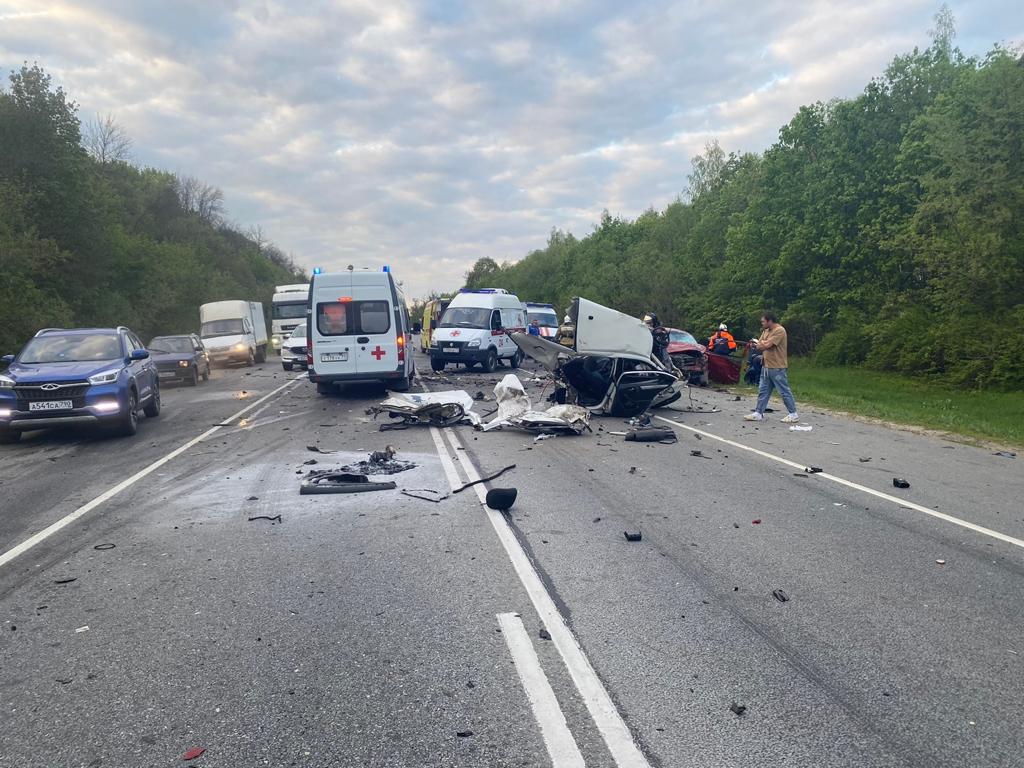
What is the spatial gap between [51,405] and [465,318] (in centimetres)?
1585

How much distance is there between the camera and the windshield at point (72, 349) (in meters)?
12.7

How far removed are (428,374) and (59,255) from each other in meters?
17.9

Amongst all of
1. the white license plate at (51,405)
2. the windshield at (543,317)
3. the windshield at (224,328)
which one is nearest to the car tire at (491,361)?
the windshield at (543,317)

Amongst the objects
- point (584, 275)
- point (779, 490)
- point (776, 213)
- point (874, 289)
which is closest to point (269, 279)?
point (584, 275)

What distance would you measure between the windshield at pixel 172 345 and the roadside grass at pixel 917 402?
1791 centimetres

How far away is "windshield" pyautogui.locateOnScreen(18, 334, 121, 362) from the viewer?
499 inches

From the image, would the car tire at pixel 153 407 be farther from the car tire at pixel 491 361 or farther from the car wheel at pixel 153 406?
the car tire at pixel 491 361

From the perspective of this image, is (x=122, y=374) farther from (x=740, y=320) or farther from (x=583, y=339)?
(x=740, y=320)

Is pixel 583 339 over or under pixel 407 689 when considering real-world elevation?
over

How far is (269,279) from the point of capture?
115625mm

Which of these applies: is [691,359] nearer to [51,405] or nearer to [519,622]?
[51,405]

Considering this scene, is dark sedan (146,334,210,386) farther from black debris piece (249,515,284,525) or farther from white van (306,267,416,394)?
black debris piece (249,515,284,525)

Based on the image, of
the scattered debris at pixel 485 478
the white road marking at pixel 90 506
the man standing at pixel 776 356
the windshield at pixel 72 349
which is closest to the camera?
the white road marking at pixel 90 506

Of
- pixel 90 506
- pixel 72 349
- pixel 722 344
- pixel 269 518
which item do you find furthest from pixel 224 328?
pixel 269 518
